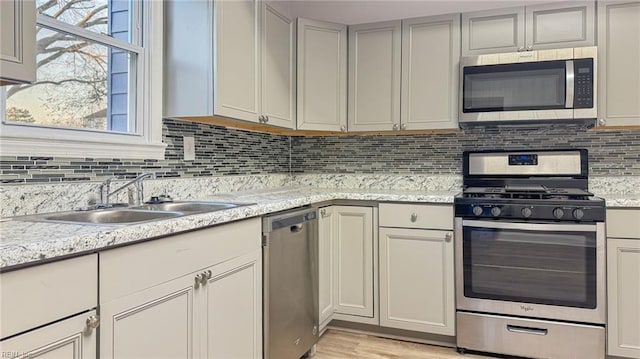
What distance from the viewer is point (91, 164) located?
5.80 feet

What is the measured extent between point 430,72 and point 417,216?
0.93 meters

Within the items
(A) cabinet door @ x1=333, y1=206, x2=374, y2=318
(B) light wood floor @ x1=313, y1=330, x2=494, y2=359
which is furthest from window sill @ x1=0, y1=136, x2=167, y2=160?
(B) light wood floor @ x1=313, y1=330, x2=494, y2=359

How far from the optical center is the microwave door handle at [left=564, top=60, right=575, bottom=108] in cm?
239

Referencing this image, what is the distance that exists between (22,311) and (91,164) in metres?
0.98

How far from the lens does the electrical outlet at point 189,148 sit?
7.49 ft

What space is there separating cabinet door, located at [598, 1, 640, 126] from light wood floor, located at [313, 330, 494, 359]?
1.57 m

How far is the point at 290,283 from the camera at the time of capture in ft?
6.80

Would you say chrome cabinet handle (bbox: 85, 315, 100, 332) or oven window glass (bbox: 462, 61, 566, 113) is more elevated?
oven window glass (bbox: 462, 61, 566, 113)

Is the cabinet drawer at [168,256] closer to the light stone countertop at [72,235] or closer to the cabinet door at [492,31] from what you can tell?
the light stone countertop at [72,235]

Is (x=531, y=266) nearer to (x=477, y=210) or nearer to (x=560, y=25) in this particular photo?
(x=477, y=210)

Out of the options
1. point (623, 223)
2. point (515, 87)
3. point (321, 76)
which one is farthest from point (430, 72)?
point (623, 223)

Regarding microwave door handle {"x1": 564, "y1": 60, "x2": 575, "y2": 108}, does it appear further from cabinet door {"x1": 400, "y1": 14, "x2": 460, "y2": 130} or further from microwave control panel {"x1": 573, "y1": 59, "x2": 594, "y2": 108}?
cabinet door {"x1": 400, "y1": 14, "x2": 460, "y2": 130}

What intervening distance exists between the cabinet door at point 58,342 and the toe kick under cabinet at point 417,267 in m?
1.76

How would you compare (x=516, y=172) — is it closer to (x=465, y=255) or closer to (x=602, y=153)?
(x=602, y=153)
